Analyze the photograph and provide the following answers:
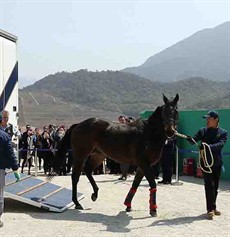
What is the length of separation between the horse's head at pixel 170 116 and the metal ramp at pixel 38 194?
258cm

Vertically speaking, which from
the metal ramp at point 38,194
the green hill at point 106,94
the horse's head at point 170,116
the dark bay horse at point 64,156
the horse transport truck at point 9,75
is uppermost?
the green hill at point 106,94

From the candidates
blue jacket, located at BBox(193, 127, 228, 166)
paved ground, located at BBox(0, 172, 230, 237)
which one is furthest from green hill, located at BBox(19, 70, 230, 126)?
blue jacket, located at BBox(193, 127, 228, 166)

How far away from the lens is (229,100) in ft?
279

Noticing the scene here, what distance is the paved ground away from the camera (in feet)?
23.6

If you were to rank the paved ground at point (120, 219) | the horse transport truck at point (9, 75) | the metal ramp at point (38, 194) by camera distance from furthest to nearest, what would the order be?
the horse transport truck at point (9, 75) < the metal ramp at point (38, 194) < the paved ground at point (120, 219)

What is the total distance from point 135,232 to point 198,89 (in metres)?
112

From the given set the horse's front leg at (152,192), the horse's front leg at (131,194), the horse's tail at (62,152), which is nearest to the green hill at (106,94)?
the horse's tail at (62,152)

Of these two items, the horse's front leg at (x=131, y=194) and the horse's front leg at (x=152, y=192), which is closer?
the horse's front leg at (x=152, y=192)

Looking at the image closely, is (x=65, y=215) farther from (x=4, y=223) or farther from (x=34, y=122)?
(x=34, y=122)

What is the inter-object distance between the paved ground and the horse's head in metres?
1.60

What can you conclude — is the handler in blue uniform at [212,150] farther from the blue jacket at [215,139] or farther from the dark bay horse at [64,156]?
the dark bay horse at [64,156]

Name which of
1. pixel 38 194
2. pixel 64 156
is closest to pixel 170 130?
pixel 64 156

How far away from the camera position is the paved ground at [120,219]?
23.6 feet

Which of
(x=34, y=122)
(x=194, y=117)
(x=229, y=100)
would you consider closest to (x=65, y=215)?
(x=194, y=117)
